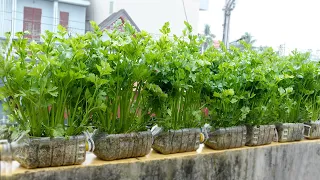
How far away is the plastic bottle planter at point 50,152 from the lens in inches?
57.3

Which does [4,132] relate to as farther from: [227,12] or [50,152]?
[227,12]

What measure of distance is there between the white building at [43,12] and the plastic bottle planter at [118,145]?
86cm

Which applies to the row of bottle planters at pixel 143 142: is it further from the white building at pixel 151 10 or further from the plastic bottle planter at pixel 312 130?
the white building at pixel 151 10

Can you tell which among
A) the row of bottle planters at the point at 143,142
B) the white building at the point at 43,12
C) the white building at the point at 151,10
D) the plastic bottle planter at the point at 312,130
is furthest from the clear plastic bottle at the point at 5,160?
the plastic bottle planter at the point at 312,130

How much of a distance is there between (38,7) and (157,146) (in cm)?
178

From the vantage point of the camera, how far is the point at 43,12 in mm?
2875

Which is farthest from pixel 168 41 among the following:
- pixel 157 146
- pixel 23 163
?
pixel 23 163

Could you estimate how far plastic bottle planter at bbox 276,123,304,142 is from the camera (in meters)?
2.48

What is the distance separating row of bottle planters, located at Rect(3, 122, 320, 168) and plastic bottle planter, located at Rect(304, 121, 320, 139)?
74mm

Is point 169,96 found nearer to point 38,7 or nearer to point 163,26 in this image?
point 163,26

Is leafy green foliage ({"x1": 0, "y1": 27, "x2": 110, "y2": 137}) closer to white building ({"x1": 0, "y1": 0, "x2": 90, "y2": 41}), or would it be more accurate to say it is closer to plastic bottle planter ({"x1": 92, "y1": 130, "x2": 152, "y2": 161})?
plastic bottle planter ({"x1": 92, "y1": 130, "x2": 152, "y2": 161})

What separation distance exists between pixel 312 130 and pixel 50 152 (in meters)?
2.03

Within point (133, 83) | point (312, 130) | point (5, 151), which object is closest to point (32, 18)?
point (133, 83)

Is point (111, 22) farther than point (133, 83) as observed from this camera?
Yes
